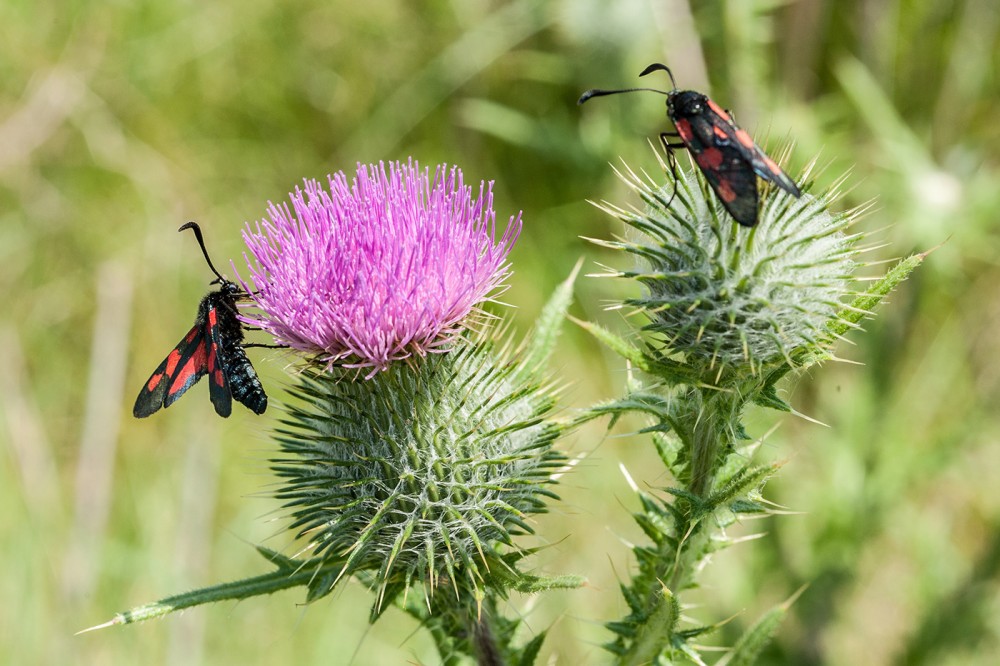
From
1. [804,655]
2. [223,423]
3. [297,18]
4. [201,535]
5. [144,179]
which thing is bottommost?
[804,655]

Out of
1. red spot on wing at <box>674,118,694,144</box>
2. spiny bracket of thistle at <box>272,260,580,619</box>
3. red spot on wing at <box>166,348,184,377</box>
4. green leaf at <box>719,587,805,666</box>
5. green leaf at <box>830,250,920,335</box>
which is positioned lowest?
green leaf at <box>719,587,805,666</box>

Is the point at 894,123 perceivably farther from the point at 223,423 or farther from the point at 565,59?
the point at 223,423

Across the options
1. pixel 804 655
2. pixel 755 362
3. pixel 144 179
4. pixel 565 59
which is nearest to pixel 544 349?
pixel 755 362

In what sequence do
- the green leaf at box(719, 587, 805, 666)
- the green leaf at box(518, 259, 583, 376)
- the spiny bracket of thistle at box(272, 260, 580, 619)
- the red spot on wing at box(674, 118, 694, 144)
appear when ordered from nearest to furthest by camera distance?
the red spot on wing at box(674, 118, 694, 144), the spiny bracket of thistle at box(272, 260, 580, 619), the green leaf at box(719, 587, 805, 666), the green leaf at box(518, 259, 583, 376)

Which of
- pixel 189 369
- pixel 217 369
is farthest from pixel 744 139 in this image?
pixel 189 369

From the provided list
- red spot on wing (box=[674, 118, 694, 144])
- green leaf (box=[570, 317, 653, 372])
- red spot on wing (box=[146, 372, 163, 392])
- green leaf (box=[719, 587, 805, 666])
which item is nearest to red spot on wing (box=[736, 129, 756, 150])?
red spot on wing (box=[674, 118, 694, 144])

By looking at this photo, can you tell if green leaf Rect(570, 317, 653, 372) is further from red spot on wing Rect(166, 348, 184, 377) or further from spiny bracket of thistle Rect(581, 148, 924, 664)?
red spot on wing Rect(166, 348, 184, 377)
